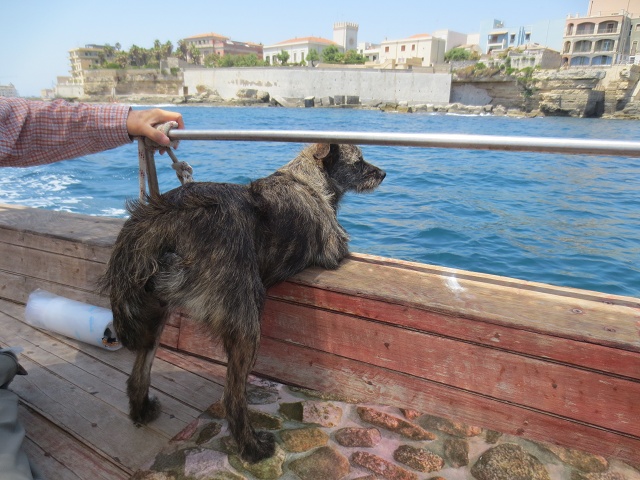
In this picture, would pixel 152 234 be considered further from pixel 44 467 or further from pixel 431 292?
pixel 431 292

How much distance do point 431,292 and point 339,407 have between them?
79 centimetres

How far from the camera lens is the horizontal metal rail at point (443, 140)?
5.48 feet

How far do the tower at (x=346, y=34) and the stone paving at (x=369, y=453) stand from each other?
134526 mm

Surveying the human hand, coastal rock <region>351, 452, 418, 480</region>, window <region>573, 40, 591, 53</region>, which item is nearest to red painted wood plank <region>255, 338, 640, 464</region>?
coastal rock <region>351, 452, 418, 480</region>

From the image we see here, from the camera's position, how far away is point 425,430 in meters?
2.14

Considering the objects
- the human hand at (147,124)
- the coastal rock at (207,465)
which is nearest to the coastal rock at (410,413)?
the coastal rock at (207,465)

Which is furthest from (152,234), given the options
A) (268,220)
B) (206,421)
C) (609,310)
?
(609,310)

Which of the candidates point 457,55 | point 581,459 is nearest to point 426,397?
point 581,459

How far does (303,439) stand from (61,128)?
2010 mm

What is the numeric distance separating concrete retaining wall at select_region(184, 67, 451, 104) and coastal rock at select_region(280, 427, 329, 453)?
67.5 meters

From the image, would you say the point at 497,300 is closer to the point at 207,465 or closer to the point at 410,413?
the point at 410,413

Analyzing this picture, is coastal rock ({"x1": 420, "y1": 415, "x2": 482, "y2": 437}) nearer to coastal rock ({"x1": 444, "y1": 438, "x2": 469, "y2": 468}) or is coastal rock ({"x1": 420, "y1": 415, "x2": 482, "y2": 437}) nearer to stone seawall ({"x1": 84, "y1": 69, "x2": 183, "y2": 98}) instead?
coastal rock ({"x1": 444, "y1": 438, "x2": 469, "y2": 468})

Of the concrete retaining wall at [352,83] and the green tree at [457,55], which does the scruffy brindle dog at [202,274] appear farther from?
the green tree at [457,55]

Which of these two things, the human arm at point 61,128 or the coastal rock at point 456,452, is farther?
the human arm at point 61,128
